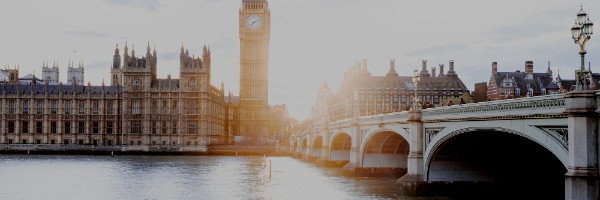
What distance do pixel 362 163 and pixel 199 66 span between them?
68.4 meters

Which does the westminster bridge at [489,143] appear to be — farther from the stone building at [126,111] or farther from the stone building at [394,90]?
the stone building at [126,111]

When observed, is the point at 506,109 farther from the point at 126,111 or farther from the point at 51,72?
the point at 51,72

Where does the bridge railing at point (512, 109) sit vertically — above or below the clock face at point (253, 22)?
below

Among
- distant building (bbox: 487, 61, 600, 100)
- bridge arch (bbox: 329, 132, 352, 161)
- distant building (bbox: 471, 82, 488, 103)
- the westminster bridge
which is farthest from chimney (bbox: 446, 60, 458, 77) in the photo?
the westminster bridge

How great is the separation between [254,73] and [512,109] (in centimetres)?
11047

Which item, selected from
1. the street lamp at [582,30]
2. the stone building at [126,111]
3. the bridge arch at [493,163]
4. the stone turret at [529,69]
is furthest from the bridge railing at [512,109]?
the stone building at [126,111]

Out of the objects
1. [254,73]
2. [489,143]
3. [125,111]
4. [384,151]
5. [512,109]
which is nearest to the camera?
[512,109]

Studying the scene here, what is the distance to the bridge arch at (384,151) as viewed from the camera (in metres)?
49.0

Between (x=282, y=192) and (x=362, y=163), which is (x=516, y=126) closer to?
(x=282, y=192)

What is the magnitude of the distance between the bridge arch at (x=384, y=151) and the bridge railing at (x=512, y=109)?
16.9 m

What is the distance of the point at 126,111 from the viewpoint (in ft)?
367

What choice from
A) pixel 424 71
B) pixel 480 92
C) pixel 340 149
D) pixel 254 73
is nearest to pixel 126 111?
pixel 254 73

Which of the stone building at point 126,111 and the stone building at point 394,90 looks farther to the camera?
the stone building at point 394,90

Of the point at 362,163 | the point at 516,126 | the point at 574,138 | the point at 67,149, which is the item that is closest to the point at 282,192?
the point at 362,163
